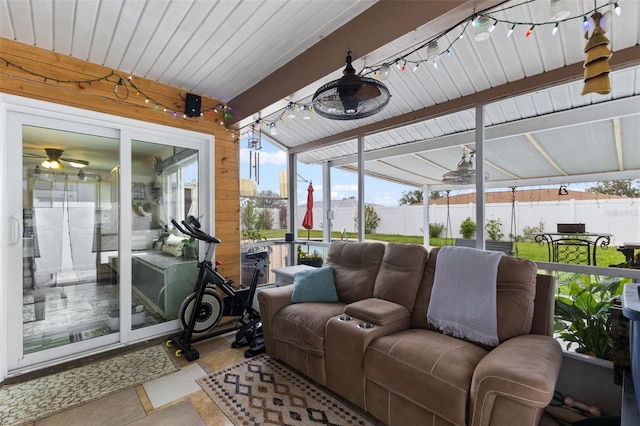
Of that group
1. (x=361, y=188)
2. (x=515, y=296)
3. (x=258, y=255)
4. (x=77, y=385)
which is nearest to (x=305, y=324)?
(x=258, y=255)

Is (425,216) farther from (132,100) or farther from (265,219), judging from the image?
(132,100)

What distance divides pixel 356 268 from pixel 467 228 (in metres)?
1.37

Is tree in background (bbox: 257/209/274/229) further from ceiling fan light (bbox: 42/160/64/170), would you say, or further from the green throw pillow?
ceiling fan light (bbox: 42/160/64/170)

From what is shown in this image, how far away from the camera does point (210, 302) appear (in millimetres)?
3123

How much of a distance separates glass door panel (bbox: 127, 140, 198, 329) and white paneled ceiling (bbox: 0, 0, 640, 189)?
86 cm

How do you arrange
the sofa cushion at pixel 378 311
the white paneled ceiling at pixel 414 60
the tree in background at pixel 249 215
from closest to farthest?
the white paneled ceiling at pixel 414 60 → the sofa cushion at pixel 378 311 → the tree in background at pixel 249 215

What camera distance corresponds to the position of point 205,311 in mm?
3102

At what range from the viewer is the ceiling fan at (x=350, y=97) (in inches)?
71.8

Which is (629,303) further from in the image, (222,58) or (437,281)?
(222,58)

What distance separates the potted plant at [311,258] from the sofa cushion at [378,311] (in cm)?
219

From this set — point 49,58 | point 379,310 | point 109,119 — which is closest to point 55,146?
point 109,119

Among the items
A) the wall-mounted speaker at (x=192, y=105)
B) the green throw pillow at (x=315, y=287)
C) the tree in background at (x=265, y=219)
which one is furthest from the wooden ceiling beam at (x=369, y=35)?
the tree in background at (x=265, y=219)

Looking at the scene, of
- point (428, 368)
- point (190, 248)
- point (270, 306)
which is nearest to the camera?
point (428, 368)

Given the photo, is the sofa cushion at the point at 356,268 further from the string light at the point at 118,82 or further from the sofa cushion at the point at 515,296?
the string light at the point at 118,82
